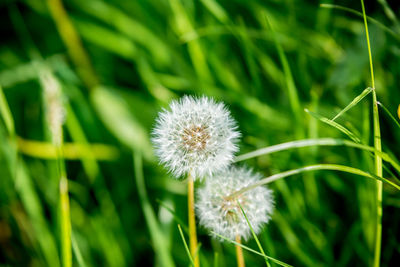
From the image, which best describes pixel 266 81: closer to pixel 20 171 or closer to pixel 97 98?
pixel 97 98

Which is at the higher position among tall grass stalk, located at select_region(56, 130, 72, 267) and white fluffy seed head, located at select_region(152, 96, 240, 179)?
white fluffy seed head, located at select_region(152, 96, 240, 179)

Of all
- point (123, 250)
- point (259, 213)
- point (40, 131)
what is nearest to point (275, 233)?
point (259, 213)

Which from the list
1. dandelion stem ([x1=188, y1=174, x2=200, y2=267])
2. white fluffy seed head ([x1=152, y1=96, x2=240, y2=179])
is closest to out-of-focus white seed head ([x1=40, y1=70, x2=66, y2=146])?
white fluffy seed head ([x1=152, y1=96, x2=240, y2=179])

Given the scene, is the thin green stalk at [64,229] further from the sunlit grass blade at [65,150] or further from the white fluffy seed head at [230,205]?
the sunlit grass blade at [65,150]

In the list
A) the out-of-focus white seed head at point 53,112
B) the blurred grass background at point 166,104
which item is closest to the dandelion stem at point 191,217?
the blurred grass background at point 166,104

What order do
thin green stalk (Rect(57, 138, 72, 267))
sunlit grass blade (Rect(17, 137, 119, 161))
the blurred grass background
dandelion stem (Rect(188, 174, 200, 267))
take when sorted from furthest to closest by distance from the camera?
sunlit grass blade (Rect(17, 137, 119, 161)) < the blurred grass background < thin green stalk (Rect(57, 138, 72, 267)) < dandelion stem (Rect(188, 174, 200, 267))

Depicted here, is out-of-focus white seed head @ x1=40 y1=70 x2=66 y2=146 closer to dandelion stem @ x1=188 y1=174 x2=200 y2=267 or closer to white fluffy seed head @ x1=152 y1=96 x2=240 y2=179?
white fluffy seed head @ x1=152 y1=96 x2=240 y2=179
